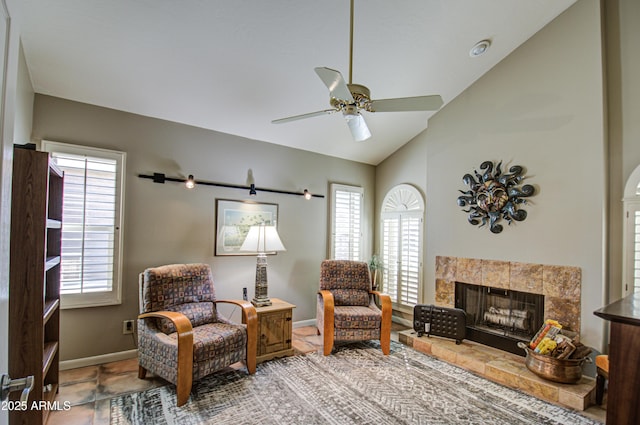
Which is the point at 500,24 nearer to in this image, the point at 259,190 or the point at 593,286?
the point at 593,286

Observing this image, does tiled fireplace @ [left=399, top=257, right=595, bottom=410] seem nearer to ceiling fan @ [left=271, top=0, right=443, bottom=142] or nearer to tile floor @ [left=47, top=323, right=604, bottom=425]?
ceiling fan @ [left=271, top=0, right=443, bottom=142]

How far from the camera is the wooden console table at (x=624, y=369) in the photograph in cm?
107

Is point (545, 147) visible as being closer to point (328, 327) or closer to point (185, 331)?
point (328, 327)

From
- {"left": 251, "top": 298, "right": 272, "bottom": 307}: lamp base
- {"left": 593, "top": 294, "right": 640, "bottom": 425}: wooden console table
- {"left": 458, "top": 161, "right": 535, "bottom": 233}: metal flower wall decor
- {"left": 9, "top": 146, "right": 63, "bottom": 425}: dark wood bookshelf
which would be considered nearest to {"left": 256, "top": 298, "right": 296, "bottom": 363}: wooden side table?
{"left": 251, "top": 298, "right": 272, "bottom": 307}: lamp base

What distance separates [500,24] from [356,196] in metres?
2.96

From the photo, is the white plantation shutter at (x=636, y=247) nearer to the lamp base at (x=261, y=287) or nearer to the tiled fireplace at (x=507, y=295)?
the tiled fireplace at (x=507, y=295)

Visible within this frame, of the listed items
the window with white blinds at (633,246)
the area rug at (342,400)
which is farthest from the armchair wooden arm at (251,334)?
the window with white blinds at (633,246)

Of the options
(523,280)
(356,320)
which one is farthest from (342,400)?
(523,280)

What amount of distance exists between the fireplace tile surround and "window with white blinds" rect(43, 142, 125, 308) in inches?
152

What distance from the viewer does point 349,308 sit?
3957 mm

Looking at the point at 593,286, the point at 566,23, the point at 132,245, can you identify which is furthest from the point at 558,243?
the point at 132,245

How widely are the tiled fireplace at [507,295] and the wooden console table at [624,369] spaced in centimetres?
242

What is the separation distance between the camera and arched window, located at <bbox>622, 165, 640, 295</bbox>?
9.38ft

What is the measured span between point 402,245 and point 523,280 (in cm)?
179
